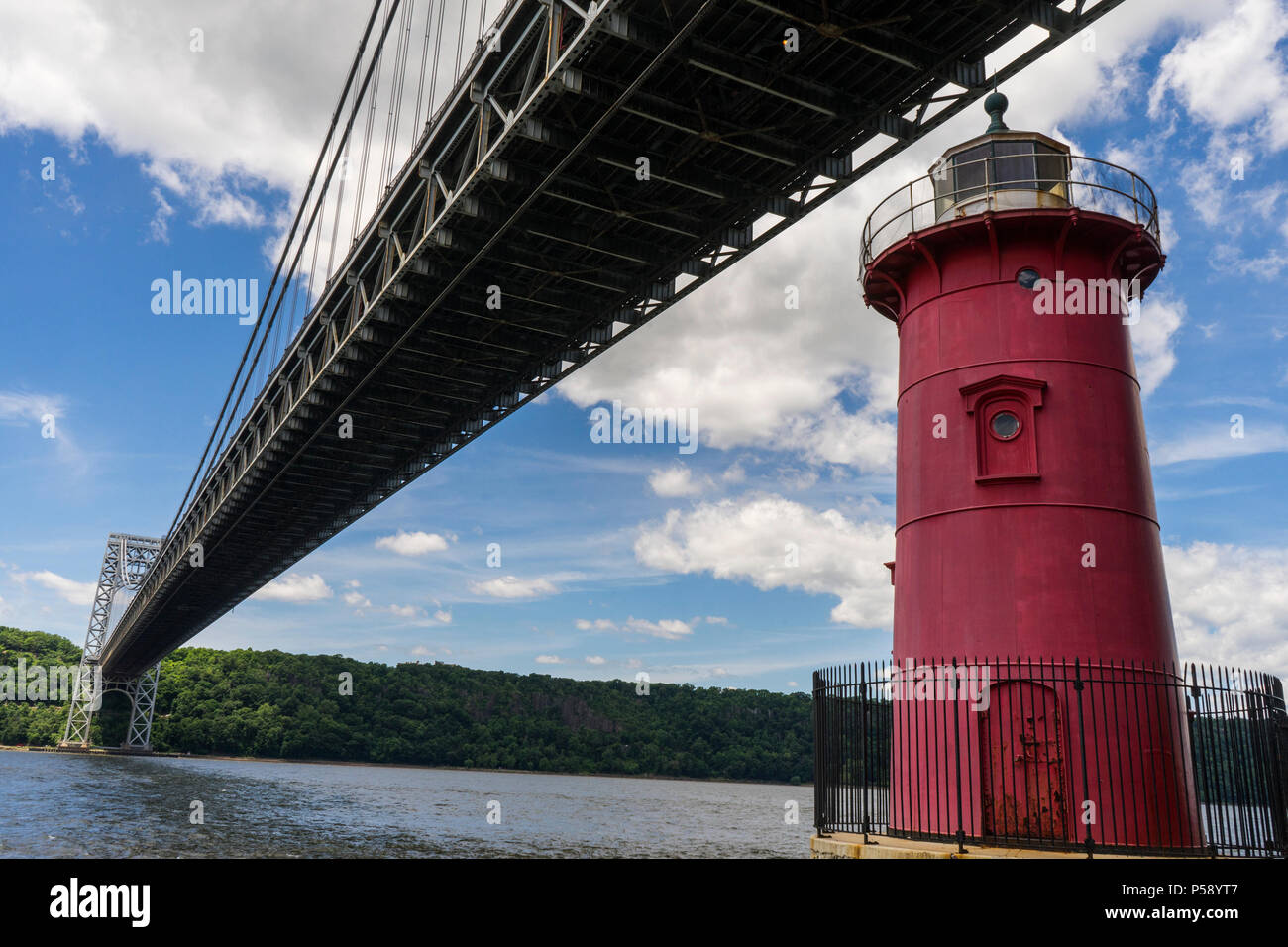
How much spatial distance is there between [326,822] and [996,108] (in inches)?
1219

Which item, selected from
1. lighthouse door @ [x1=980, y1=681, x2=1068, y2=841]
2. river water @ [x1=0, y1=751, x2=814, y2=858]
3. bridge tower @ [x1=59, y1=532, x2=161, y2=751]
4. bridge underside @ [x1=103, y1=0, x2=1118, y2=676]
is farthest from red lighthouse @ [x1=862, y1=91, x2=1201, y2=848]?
bridge tower @ [x1=59, y1=532, x2=161, y2=751]

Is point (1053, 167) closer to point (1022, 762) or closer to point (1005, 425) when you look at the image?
point (1005, 425)

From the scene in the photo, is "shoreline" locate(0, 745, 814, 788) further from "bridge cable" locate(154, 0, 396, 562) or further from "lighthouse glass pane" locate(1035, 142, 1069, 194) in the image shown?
"lighthouse glass pane" locate(1035, 142, 1069, 194)

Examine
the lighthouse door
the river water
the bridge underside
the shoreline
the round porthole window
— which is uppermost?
the bridge underside

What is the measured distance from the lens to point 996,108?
49.4 feet

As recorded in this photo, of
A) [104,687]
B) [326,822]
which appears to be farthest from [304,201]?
[104,687]

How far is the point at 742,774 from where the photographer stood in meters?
117

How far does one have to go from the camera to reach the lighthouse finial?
14.8m

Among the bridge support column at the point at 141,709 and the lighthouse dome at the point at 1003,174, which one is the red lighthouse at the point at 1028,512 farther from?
the bridge support column at the point at 141,709

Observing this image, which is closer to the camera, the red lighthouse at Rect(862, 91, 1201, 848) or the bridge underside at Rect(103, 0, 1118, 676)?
the red lighthouse at Rect(862, 91, 1201, 848)

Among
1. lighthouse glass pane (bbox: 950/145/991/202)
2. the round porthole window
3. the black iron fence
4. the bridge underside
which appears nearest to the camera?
the black iron fence

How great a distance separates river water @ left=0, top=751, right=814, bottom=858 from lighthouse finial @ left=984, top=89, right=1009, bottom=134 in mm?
21460

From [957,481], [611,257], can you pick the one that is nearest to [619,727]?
[611,257]

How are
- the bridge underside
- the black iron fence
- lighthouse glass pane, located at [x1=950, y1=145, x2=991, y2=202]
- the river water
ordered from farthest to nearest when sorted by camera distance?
the river water → the bridge underside → lighthouse glass pane, located at [x1=950, y1=145, x2=991, y2=202] → the black iron fence
